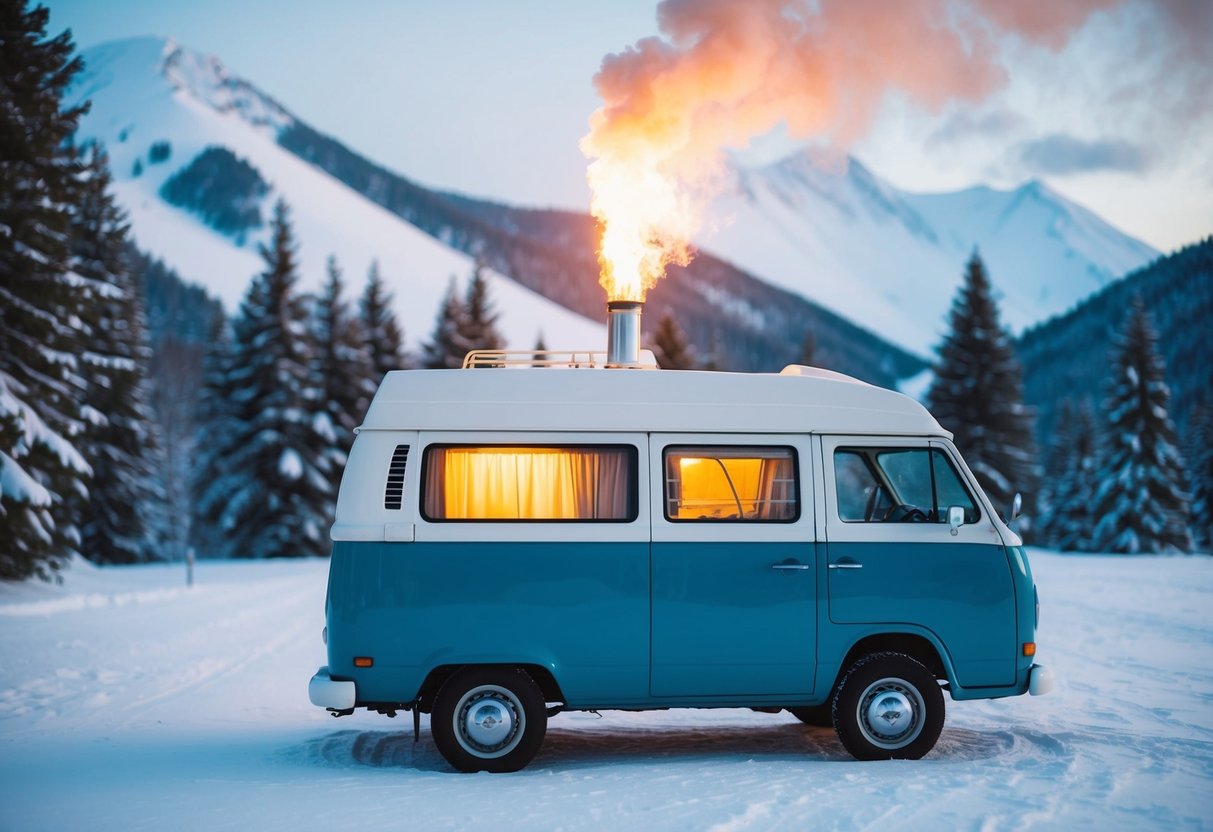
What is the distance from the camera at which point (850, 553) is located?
873cm

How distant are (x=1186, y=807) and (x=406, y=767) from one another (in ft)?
16.9

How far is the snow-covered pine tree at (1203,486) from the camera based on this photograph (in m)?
53.2

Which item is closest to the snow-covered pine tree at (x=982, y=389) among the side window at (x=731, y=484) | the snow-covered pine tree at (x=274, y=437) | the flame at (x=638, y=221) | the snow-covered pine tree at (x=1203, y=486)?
the snow-covered pine tree at (x=1203, y=486)

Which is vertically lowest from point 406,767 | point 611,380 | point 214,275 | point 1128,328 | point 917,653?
point 406,767

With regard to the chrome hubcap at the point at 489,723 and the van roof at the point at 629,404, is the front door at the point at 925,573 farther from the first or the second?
the chrome hubcap at the point at 489,723

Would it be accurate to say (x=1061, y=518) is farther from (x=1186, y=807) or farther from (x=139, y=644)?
(x=1186, y=807)

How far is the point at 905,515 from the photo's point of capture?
350 inches

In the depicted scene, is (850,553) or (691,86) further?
(691,86)

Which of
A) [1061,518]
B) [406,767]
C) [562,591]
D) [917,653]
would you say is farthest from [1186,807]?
[1061,518]

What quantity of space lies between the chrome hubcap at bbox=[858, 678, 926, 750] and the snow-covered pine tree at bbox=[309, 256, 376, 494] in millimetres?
40071

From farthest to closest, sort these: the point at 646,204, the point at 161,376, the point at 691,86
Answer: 1. the point at 161,376
2. the point at 691,86
3. the point at 646,204

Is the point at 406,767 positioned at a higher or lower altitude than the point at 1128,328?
lower

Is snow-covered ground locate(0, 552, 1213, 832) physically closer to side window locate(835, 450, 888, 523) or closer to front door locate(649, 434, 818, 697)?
front door locate(649, 434, 818, 697)

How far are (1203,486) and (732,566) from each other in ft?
170
